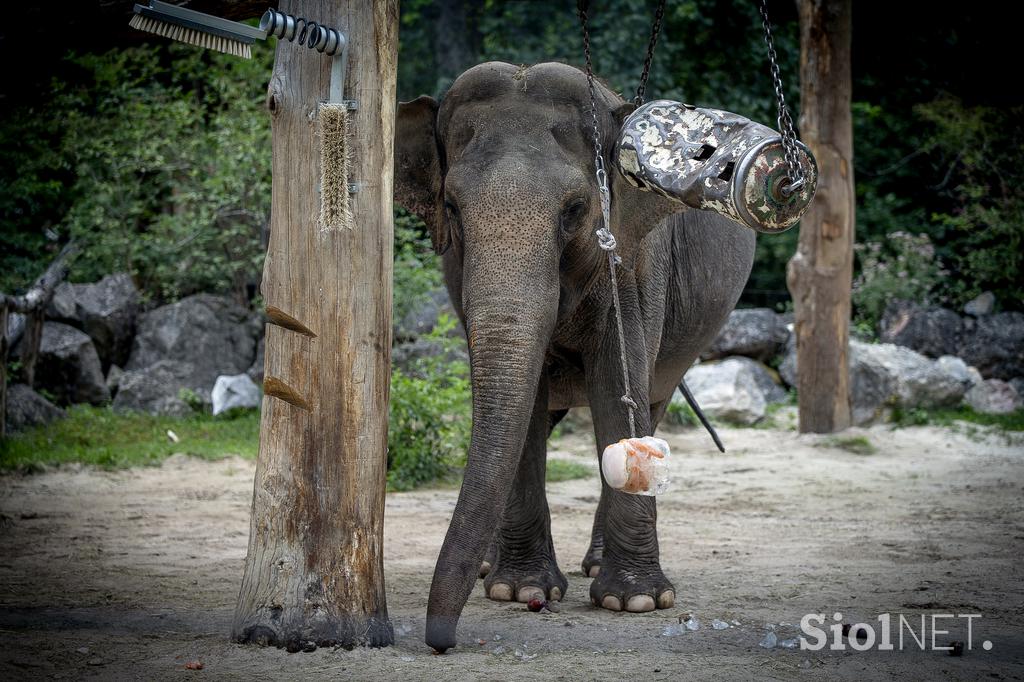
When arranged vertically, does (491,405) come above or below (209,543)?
above

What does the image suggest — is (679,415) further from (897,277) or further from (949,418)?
(897,277)

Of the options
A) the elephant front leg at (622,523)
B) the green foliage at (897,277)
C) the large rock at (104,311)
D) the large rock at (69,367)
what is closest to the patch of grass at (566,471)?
the elephant front leg at (622,523)

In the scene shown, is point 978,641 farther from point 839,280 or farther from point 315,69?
point 839,280

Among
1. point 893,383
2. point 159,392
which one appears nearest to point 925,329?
point 893,383

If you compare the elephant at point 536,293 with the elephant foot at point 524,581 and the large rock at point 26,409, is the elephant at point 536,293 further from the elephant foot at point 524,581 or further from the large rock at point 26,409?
the large rock at point 26,409

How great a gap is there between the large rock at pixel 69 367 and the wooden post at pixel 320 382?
8.52m

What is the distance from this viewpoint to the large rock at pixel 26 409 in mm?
10375

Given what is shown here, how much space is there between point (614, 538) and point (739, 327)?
1025 centimetres

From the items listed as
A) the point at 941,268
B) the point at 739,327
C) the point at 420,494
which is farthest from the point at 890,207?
the point at 420,494

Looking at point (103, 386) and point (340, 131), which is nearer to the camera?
point (340, 131)

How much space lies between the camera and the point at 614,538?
5.30 meters

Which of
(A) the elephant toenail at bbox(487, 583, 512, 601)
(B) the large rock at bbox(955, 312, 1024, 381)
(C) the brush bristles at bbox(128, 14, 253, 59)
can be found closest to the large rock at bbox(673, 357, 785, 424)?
(B) the large rock at bbox(955, 312, 1024, 381)

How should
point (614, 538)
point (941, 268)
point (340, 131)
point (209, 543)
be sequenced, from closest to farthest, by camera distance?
point (340, 131)
point (614, 538)
point (209, 543)
point (941, 268)

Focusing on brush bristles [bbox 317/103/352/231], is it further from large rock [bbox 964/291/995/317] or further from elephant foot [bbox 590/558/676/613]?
large rock [bbox 964/291/995/317]
